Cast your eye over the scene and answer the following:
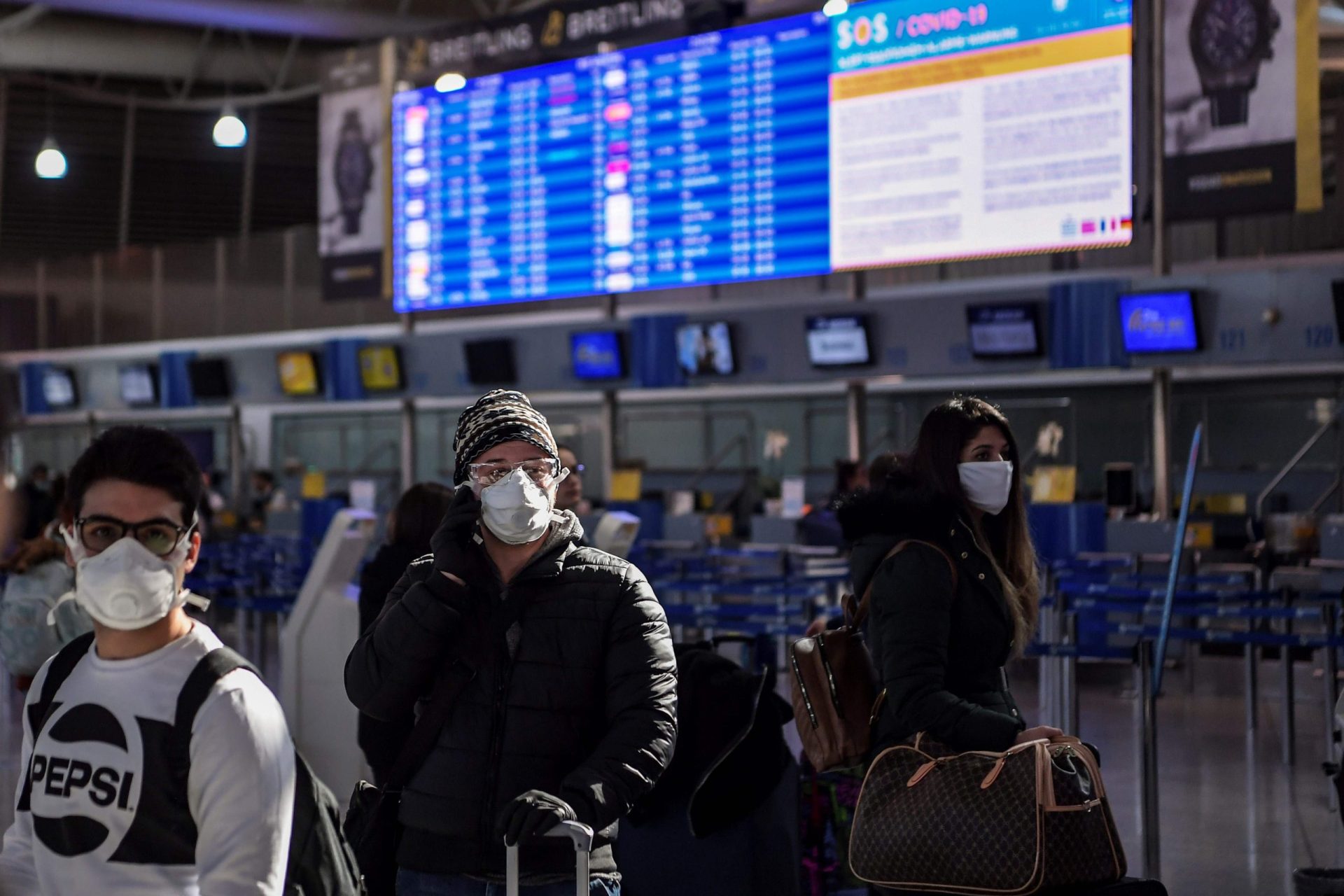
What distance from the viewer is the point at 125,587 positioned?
194 centimetres

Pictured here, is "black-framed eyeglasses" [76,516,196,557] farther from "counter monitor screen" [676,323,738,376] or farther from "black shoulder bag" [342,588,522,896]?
"counter monitor screen" [676,323,738,376]

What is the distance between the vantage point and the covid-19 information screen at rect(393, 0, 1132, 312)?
354 inches

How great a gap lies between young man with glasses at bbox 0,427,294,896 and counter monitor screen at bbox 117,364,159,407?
49.1 ft

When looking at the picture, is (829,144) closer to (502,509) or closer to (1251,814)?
(1251,814)

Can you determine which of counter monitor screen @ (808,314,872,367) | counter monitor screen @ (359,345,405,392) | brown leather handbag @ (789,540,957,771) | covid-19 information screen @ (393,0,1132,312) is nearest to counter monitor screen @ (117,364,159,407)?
counter monitor screen @ (359,345,405,392)

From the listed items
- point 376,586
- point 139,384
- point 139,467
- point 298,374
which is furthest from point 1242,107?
point 139,384

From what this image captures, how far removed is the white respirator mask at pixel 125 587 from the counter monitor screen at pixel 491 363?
1052 cm

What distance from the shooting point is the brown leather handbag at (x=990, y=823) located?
9.49ft

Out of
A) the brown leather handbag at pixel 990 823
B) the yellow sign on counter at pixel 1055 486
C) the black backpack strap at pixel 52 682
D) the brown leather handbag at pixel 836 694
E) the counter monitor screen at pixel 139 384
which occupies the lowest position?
the brown leather handbag at pixel 990 823

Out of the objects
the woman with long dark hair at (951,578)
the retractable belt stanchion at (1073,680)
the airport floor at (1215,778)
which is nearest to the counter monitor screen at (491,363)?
the airport floor at (1215,778)

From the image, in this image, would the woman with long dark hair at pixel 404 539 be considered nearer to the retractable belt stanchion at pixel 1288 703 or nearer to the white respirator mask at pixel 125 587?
the white respirator mask at pixel 125 587

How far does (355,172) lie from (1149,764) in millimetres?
9407

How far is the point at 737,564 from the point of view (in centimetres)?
1183

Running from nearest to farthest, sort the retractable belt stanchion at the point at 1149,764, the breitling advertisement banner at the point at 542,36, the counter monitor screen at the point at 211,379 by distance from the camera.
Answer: the retractable belt stanchion at the point at 1149,764, the breitling advertisement banner at the point at 542,36, the counter monitor screen at the point at 211,379
